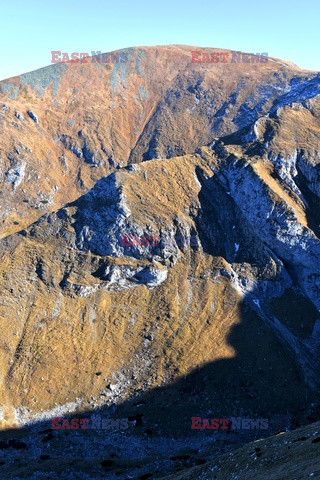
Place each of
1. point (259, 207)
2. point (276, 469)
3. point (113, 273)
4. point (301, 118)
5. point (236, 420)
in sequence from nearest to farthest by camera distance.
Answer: point (276, 469) < point (236, 420) < point (113, 273) < point (259, 207) < point (301, 118)

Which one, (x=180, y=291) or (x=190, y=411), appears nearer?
(x=190, y=411)

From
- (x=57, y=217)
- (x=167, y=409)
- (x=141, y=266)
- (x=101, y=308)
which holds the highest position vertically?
(x=57, y=217)

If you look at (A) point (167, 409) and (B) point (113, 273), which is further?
(B) point (113, 273)

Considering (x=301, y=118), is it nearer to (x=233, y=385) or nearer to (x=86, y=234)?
(x=86, y=234)

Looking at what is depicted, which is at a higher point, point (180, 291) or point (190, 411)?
point (180, 291)

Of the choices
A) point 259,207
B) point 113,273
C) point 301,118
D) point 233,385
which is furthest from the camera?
point 301,118

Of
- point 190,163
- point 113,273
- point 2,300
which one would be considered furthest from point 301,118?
point 2,300

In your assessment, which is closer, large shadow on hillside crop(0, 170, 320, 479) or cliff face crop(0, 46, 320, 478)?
large shadow on hillside crop(0, 170, 320, 479)

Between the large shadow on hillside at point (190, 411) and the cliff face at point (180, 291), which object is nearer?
the large shadow on hillside at point (190, 411)
